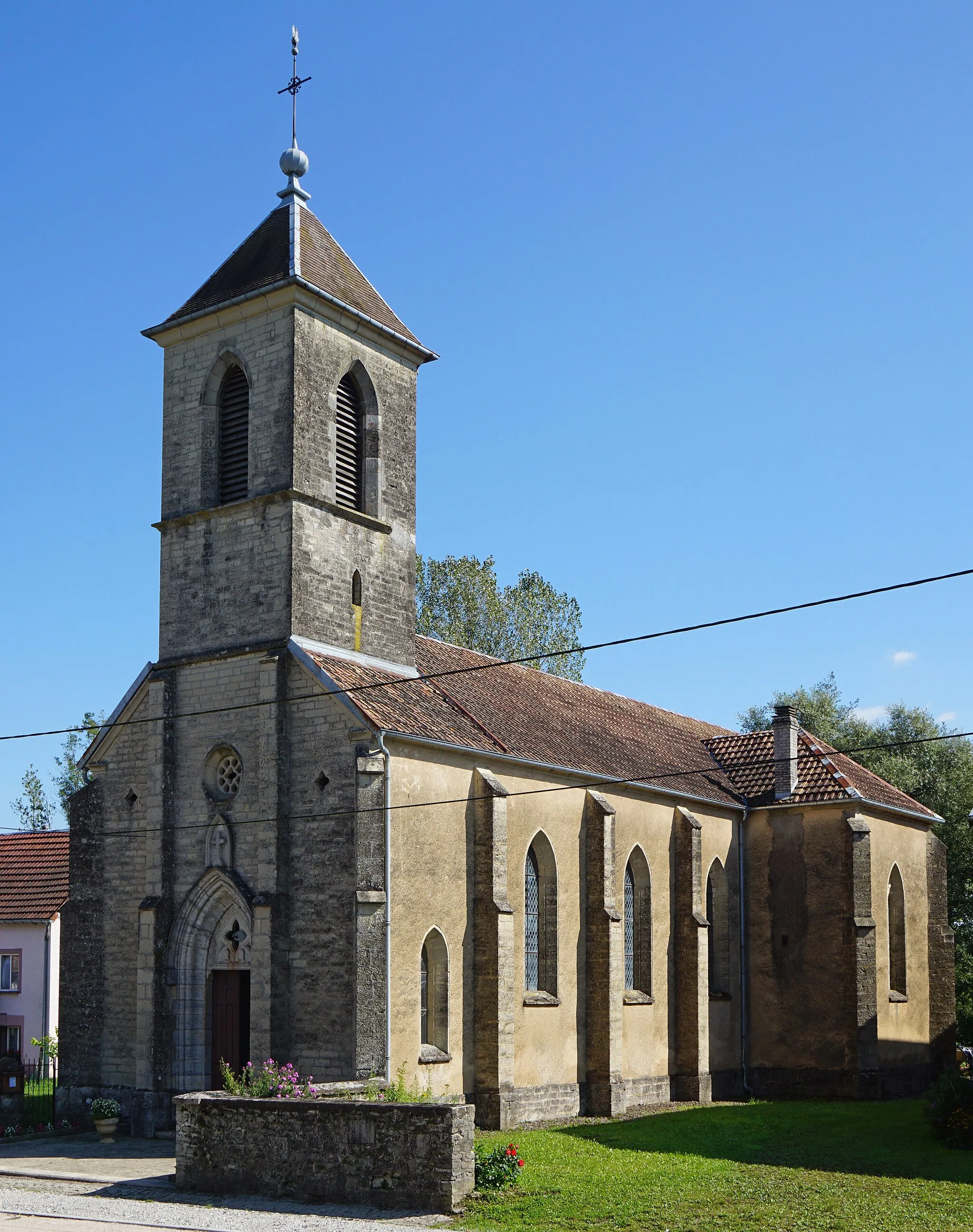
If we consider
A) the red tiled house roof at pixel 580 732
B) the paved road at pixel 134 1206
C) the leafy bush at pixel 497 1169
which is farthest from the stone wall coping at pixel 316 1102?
the red tiled house roof at pixel 580 732

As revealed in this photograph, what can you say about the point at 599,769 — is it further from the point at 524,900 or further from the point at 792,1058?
the point at 792,1058

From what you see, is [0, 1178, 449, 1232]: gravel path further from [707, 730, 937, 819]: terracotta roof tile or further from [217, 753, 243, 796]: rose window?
[707, 730, 937, 819]: terracotta roof tile

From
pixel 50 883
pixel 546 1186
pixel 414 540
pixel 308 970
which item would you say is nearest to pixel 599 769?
pixel 414 540

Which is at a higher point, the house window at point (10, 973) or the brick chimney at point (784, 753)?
the brick chimney at point (784, 753)

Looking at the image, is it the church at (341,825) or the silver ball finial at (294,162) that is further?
the silver ball finial at (294,162)

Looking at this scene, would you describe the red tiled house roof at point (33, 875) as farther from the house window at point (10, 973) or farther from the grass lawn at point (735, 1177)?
the grass lawn at point (735, 1177)

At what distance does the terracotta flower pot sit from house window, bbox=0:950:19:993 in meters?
19.5

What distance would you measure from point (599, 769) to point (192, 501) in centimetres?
1060

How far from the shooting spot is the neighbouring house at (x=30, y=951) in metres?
40.5

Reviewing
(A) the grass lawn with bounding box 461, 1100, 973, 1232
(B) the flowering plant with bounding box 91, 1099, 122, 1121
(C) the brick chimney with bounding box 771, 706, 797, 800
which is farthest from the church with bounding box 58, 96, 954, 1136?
(C) the brick chimney with bounding box 771, 706, 797, 800

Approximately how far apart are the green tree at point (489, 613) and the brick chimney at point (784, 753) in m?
15.0

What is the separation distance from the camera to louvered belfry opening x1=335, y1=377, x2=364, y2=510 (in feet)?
86.7

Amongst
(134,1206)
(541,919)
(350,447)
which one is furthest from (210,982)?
(350,447)

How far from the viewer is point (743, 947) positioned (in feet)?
109
